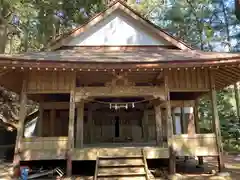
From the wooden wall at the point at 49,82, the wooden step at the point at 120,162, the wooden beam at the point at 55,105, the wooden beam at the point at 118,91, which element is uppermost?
the wooden wall at the point at 49,82

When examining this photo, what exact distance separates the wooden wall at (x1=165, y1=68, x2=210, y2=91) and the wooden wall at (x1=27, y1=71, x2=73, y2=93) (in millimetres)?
3582

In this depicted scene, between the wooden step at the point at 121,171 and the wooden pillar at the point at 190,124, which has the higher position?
the wooden pillar at the point at 190,124

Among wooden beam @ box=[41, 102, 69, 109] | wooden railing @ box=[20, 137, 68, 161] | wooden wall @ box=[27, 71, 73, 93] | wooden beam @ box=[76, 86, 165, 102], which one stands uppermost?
wooden wall @ box=[27, 71, 73, 93]

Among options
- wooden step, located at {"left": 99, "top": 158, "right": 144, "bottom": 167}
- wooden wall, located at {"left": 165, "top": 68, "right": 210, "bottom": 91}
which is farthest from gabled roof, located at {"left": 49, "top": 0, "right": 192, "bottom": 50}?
wooden step, located at {"left": 99, "top": 158, "right": 144, "bottom": 167}

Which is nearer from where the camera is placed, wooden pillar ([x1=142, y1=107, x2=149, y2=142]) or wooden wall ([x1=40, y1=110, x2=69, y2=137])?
wooden wall ([x1=40, y1=110, x2=69, y2=137])

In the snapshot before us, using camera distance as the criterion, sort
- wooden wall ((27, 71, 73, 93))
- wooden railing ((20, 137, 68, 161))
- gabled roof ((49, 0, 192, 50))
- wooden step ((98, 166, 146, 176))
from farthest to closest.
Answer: gabled roof ((49, 0, 192, 50)) < wooden wall ((27, 71, 73, 93)) < wooden railing ((20, 137, 68, 161)) < wooden step ((98, 166, 146, 176))

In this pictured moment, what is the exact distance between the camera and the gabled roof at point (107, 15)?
998 centimetres

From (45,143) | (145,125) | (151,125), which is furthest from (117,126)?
(45,143)

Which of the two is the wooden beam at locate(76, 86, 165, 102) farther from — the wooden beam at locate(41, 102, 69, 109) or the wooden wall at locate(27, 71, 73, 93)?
the wooden beam at locate(41, 102, 69, 109)

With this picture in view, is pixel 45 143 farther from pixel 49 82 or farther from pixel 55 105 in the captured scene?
pixel 55 105

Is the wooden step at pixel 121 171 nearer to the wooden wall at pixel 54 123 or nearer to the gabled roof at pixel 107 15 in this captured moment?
the wooden wall at pixel 54 123

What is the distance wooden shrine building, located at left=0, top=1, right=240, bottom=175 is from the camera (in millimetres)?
7383

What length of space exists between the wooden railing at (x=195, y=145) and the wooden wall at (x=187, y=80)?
5.53ft

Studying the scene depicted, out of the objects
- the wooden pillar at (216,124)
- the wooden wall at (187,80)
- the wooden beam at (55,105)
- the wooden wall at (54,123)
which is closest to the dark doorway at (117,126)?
the wooden wall at (54,123)
